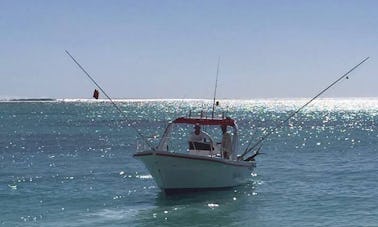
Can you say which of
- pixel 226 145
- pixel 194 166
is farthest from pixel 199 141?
pixel 194 166

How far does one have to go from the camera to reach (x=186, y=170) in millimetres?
28234

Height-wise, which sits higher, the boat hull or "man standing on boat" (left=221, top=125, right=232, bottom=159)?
"man standing on boat" (left=221, top=125, right=232, bottom=159)

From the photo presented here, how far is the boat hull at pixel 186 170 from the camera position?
91.0ft

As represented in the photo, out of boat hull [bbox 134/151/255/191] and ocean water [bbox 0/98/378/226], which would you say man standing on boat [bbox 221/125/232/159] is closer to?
boat hull [bbox 134/151/255/191]

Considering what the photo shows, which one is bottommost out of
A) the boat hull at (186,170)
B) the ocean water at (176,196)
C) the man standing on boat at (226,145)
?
the ocean water at (176,196)

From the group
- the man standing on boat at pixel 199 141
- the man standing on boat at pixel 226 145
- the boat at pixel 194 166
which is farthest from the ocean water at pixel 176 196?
the man standing on boat at pixel 199 141

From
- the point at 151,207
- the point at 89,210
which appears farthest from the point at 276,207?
the point at 89,210

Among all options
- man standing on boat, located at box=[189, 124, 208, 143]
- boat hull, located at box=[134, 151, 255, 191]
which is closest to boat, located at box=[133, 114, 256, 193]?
boat hull, located at box=[134, 151, 255, 191]

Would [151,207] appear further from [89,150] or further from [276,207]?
[89,150]

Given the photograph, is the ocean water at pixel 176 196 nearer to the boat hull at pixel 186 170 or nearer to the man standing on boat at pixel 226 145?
the boat hull at pixel 186 170

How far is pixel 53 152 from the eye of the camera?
180 feet

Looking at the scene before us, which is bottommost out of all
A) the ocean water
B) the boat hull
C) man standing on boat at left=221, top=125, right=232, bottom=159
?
the ocean water

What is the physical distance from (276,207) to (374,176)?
37.7 ft

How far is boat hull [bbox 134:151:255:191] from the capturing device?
27734 mm
